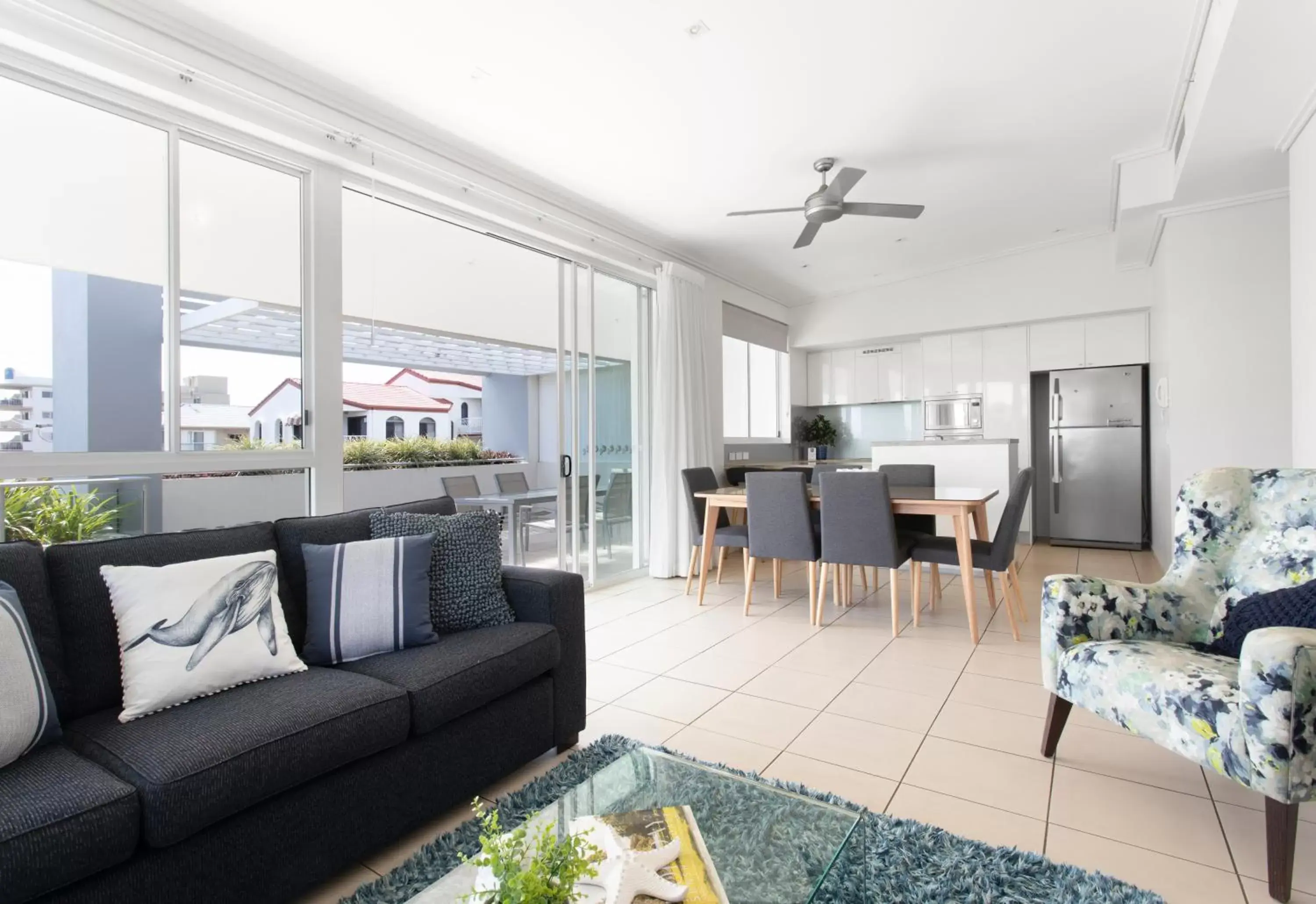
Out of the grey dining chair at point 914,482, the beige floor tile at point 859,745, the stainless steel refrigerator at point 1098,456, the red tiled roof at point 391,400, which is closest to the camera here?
the beige floor tile at point 859,745

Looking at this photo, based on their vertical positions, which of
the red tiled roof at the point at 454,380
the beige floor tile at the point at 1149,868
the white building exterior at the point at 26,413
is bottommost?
the beige floor tile at the point at 1149,868

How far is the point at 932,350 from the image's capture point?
6.66 metres

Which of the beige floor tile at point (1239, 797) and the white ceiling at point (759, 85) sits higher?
the white ceiling at point (759, 85)

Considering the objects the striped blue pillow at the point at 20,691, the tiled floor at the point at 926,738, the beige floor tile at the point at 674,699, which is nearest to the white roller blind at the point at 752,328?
the tiled floor at the point at 926,738

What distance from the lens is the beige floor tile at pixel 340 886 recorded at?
5.14 ft

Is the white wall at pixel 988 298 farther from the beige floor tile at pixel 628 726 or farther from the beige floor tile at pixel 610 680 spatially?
the beige floor tile at pixel 628 726

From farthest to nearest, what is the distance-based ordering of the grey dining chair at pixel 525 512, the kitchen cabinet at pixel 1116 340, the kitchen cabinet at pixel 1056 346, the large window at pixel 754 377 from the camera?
1. the large window at pixel 754 377
2. the kitchen cabinet at pixel 1056 346
3. the kitchen cabinet at pixel 1116 340
4. the grey dining chair at pixel 525 512

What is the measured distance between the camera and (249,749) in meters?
1.41

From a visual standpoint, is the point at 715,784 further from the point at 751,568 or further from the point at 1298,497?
the point at 751,568

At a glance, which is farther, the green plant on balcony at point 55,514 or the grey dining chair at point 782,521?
the grey dining chair at point 782,521

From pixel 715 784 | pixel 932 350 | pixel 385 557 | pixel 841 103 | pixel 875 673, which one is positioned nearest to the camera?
pixel 715 784

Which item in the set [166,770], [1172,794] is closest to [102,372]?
[166,770]

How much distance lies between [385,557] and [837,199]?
2988 mm

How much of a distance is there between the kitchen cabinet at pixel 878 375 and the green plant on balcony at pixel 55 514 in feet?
21.2
